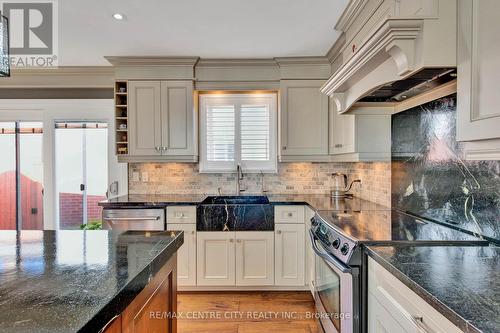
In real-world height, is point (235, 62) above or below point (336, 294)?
above

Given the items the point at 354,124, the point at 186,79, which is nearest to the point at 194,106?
the point at 186,79

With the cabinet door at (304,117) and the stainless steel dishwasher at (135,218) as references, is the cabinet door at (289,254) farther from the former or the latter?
the stainless steel dishwasher at (135,218)

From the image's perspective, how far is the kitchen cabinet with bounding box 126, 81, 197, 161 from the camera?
3285mm

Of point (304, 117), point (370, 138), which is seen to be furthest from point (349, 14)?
point (304, 117)

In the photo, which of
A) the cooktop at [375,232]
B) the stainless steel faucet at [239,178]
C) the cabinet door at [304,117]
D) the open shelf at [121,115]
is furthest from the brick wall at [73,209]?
the cooktop at [375,232]

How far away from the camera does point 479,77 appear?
1.10m

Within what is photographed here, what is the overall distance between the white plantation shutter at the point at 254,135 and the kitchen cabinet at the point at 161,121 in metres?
0.59

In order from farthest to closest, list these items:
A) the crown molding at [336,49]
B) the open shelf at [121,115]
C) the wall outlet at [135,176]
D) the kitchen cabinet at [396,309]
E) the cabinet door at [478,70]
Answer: the wall outlet at [135,176] < the open shelf at [121,115] < the crown molding at [336,49] < the cabinet door at [478,70] < the kitchen cabinet at [396,309]

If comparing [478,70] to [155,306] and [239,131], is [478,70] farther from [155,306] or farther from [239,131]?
[239,131]

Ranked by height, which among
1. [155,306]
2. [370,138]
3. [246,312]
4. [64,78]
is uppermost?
[64,78]

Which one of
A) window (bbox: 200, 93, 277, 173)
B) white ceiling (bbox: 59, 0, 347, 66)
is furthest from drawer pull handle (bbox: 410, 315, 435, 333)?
window (bbox: 200, 93, 277, 173)

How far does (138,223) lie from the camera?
2943 millimetres

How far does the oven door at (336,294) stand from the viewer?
4.83ft

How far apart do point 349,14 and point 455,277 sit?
200 cm
